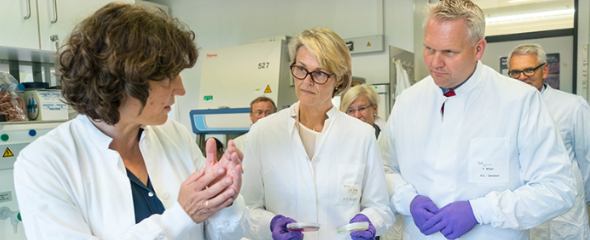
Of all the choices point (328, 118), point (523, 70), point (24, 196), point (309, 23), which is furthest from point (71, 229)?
point (309, 23)

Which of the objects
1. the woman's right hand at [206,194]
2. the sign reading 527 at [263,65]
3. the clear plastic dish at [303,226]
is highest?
the sign reading 527 at [263,65]

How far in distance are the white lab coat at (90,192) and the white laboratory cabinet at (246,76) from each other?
2946 mm

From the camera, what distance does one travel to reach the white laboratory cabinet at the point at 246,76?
13.2 ft

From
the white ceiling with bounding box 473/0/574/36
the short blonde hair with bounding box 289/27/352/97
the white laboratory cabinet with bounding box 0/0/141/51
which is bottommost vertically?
the short blonde hair with bounding box 289/27/352/97

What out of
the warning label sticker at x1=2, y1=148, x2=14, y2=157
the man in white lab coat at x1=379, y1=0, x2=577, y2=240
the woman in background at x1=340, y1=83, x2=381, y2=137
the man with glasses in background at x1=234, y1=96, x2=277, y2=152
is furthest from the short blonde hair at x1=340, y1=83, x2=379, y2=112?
the warning label sticker at x1=2, y1=148, x2=14, y2=157

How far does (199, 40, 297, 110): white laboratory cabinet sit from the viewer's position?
4.02 metres

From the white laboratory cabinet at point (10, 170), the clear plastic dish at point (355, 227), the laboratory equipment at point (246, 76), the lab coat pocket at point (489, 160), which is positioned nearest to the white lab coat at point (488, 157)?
the lab coat pocket at point (489, 160)

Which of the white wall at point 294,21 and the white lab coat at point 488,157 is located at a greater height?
the white wall at point 294,21

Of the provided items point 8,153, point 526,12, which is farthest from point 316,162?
point 526,12

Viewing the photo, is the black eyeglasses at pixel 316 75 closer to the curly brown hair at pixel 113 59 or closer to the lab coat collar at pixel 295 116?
the lab coat collar at pixel 295 116

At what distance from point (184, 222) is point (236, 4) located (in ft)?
15.6

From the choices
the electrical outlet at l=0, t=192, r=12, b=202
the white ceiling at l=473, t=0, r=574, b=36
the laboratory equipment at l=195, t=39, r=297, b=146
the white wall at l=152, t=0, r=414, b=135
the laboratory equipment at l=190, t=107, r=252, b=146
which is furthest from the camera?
the white wall at l=152, t=0, r=414, b=135

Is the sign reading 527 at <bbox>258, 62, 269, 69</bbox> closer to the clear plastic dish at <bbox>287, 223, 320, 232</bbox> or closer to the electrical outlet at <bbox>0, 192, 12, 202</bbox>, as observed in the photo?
the electrical outlet at <bbox>0, 192, 12, 202</bbox>

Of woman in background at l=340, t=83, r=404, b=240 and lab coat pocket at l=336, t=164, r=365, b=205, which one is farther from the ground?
woman in background at l=340, t=83, r=404, b=240
